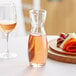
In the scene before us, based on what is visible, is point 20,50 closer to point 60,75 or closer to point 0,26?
point 0,26

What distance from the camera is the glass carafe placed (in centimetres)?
104

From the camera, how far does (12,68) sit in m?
1.04

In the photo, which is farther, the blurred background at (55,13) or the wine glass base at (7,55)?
the blurred background at (55,13)

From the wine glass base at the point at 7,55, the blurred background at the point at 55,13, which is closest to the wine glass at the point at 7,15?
the wine glass base at the point at 7,55

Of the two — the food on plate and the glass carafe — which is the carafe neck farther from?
the food on plate

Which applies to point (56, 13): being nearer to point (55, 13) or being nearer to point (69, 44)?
point (55, 13)

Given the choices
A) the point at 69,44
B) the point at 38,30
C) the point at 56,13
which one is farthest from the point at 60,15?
the point at 38,30

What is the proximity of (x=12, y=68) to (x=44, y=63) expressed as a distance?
13cm

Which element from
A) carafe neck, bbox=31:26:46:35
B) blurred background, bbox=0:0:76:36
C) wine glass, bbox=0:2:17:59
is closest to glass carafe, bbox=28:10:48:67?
carafe neck, bbox=31:26:46:35

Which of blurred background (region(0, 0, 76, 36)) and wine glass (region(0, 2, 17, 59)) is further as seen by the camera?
blurred background (region(0, 0, 76, 36))

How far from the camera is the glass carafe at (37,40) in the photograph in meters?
1.04

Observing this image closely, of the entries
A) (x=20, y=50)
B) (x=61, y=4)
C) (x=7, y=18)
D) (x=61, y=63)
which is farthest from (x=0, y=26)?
(x=61, y=4)

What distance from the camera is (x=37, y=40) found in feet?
3.41

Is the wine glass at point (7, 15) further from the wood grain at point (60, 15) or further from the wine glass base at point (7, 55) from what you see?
the wood grain at point (60, 15)
